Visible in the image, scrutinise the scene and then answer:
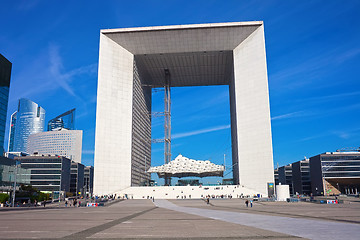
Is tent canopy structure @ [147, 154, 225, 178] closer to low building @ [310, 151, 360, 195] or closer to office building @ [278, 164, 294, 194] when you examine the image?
low building @ [310, 151, 360, 195]

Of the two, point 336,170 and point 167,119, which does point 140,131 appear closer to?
point 167,119

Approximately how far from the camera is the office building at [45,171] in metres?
120

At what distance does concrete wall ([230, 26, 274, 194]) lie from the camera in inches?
3017

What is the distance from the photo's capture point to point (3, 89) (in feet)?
279

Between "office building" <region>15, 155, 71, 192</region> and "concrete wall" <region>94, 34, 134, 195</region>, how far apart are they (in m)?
50.8

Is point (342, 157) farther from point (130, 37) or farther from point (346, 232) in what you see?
point (346, 232)

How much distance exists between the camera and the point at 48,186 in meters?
120

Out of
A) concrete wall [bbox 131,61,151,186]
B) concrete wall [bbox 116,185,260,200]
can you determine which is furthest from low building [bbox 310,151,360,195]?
concrete wall [bbox 131,61,151,186]

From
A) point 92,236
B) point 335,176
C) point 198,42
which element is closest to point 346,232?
point 92,236

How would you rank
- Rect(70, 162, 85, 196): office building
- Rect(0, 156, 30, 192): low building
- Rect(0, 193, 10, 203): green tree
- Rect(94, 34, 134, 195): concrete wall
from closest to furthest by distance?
Rect(0, 193, 10, 203): green tree
Rect(0, 156, 30, 192): low building
Rect(94, 34, 134, 195): concrete wall
Rect(70, 162, 85, 196): office building

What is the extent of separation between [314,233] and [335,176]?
385ft

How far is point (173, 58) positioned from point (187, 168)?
30.1 m

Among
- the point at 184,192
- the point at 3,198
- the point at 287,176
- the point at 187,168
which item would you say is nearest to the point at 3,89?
the point at 3,198

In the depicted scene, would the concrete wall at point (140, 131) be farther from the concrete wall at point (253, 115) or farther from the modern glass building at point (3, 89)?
the modern glass building at point (3, 89)
